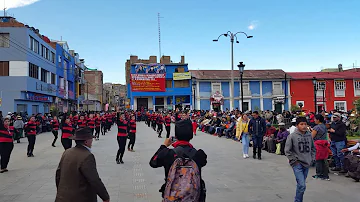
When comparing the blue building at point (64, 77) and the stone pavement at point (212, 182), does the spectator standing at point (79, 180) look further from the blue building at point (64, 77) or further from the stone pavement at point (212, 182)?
the blue building at point (64, 77)

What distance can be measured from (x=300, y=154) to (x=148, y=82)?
45.6 meters

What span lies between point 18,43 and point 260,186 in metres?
31.0

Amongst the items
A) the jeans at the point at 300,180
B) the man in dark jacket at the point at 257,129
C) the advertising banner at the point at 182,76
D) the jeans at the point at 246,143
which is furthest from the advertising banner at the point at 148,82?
the jeans at the point at 300,180

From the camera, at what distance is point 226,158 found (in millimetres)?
11719

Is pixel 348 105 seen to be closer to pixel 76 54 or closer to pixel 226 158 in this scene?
pixel 226 158

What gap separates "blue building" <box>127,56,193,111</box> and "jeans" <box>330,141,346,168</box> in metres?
41.7

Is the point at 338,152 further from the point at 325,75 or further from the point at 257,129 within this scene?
the point at 325,75

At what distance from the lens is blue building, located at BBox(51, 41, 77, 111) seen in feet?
148

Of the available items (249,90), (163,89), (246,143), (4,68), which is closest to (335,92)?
(249,90)

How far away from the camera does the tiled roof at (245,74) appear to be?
48.4m

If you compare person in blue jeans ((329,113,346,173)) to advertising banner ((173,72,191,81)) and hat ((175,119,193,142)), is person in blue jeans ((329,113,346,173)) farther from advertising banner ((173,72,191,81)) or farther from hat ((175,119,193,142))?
advertising banner ((173,72,191,81))

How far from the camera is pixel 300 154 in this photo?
5.43 meters

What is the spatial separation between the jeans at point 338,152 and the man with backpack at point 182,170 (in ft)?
21.5

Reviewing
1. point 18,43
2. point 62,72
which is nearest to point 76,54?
point 62,72
